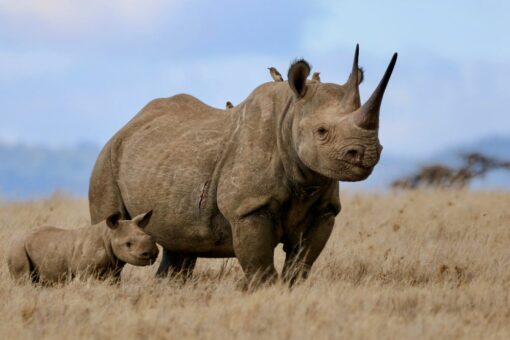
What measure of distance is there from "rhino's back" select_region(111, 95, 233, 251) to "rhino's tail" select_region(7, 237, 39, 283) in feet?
3.45

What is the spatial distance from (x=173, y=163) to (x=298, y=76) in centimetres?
171

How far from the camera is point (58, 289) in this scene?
33.1 ft

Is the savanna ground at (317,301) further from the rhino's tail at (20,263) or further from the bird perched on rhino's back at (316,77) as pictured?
the bird perched on rhino's back at (316,77)

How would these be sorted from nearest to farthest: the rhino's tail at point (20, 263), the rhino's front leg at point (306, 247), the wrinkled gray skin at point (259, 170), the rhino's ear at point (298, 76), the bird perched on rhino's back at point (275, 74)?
the wrinkled gray skin at point (259, 170)
the rhino's ear at point (298, 76)
the rhino's front leg at point (306, 247)
the bird perched on rhino's back at point (275, 74)
the rhino's tail at point (20, 263)

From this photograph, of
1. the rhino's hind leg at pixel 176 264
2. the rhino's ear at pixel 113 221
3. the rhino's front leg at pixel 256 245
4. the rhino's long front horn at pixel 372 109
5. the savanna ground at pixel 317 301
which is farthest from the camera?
the rhino's hind leg at pixel 176 264

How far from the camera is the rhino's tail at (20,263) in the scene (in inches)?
434

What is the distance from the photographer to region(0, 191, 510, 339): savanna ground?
27.7ft

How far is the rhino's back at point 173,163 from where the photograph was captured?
10.5 m

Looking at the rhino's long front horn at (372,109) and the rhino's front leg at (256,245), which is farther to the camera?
the rhino's front leg at (256,245)

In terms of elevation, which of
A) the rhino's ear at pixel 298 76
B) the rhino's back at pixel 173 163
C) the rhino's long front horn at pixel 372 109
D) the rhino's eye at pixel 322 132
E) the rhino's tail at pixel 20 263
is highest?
the rhino's ear at pixel 298 76

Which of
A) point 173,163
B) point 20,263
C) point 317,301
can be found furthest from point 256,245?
point 20,263

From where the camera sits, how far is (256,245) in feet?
32.4

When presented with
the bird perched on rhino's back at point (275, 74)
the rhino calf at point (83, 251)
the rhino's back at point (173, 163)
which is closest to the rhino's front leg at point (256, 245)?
the rhino's back at point (173, 163)

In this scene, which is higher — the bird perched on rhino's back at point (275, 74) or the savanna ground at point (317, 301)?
the bird perched on rhino's back at point (275, 74)
